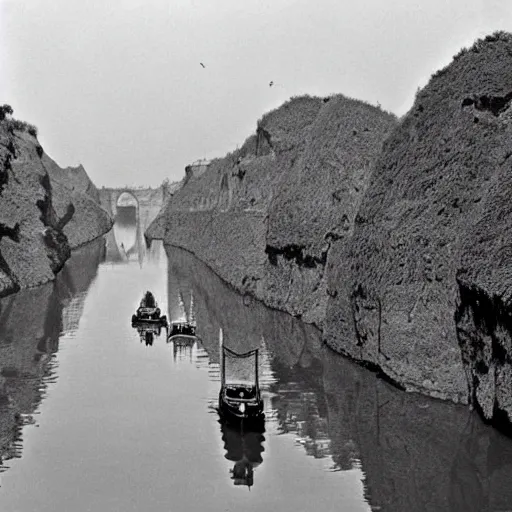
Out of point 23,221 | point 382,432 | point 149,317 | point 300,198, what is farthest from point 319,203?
point 23,221

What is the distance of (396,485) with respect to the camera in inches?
1169

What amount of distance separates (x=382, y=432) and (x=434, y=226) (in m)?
12.2

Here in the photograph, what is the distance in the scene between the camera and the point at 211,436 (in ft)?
116

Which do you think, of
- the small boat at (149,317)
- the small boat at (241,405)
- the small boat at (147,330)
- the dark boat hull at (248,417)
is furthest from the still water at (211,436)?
the small boat at (149,317)

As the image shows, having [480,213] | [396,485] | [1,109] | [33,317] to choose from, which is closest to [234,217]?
[1,109]

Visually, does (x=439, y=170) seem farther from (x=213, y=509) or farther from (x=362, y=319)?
(x=213, y=509)

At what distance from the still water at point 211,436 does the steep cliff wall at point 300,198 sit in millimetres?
7421

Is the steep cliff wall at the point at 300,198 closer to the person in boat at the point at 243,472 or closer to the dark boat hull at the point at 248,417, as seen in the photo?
the dark boat hull at the point at 248,417

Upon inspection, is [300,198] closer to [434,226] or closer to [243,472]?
[434,226]

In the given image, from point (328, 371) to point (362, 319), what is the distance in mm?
3868

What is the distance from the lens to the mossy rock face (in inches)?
1563

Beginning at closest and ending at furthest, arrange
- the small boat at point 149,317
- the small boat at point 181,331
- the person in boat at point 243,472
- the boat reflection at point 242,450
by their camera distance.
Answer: the person in boat at point 243,472, the boat reflection at point 242,450, the small boat at point 181,331, the small boat at point 149,317

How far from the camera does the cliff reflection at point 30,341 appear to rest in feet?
124

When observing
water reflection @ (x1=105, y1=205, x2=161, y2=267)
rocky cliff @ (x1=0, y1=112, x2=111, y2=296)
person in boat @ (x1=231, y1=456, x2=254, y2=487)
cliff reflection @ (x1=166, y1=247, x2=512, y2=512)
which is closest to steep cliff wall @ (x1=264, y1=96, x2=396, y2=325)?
cliff reflection @ (x1=166, y1=247, x2=512, y2=512)
